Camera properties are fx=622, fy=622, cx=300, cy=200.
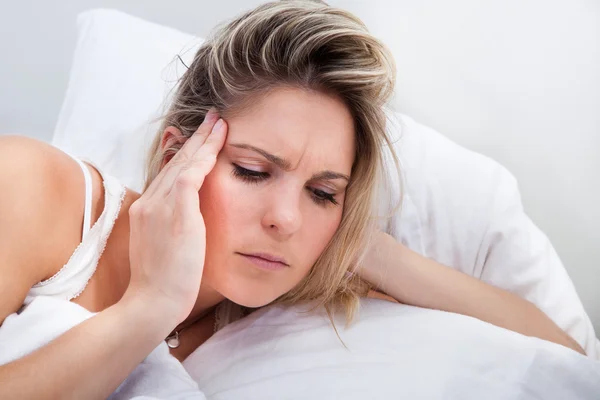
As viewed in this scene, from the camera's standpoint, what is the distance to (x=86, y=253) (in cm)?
112

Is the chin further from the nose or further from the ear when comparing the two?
the ear

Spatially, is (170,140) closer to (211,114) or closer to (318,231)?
(211,114)

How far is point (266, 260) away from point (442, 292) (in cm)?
43

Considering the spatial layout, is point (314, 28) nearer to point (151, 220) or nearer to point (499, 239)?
point (151, 220)

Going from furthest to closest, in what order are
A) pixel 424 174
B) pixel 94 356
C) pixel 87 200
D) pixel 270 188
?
pixel 424 174, pixel 87 200, pixel 270 188, pixel 94 356

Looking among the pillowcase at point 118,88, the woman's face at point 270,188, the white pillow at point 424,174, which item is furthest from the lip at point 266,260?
the pillowcase at point 118,88

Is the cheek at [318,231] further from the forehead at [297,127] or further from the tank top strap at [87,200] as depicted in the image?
the tank top strap at [87,200]

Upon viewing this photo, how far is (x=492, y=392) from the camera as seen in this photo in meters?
0.98

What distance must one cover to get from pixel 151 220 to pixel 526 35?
39.2 inches

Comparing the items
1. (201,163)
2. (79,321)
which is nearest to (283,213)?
(201,163)

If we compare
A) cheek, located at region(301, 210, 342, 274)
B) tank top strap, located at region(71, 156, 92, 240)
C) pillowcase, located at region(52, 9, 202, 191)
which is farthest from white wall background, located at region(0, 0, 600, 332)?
tank top strap, located at region(71, 156, 92, 240)

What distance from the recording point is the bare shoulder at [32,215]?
981 millimetres

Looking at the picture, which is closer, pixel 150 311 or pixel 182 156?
pixel 150 311

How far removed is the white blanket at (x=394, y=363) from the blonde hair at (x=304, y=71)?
87 millimetres
